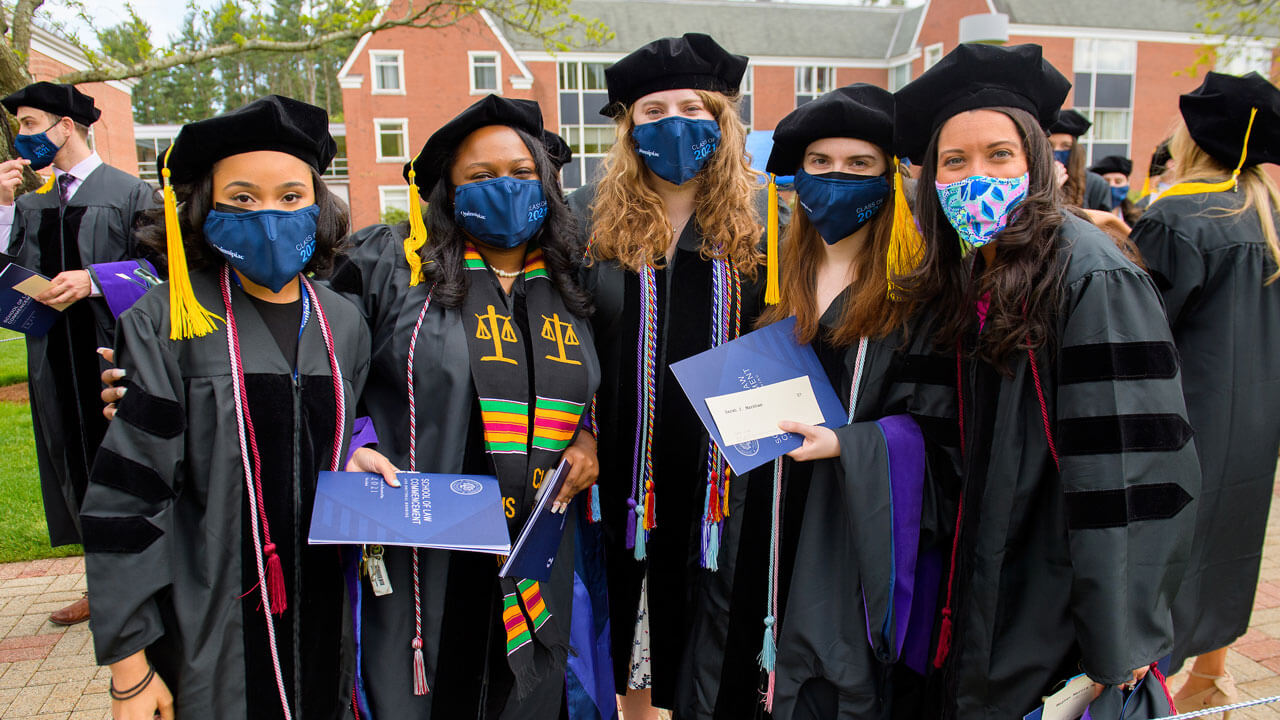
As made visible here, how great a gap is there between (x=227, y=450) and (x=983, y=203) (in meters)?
1.97

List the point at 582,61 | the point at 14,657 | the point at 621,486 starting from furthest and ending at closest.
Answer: the point at 582,61
the point at 14,657
the point at 621,486

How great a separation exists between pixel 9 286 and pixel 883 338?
3.51m

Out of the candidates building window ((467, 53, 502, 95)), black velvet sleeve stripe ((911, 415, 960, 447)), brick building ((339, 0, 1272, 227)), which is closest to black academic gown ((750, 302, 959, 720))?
black velvet sleeve stripe ((911, 415, 960, 447))

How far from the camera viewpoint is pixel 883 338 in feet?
7.49

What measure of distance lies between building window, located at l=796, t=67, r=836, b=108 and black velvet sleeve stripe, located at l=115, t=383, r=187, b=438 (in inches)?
1291

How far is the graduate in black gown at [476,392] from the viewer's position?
2.27m

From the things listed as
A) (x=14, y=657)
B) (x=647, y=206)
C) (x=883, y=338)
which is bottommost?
(x=14, y=657)

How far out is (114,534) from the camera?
178 cm

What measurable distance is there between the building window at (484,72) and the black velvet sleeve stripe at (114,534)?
3007 cm

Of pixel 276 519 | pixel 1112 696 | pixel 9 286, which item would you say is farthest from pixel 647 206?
pixel 9 286

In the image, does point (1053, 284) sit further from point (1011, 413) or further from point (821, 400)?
point (821, 400)

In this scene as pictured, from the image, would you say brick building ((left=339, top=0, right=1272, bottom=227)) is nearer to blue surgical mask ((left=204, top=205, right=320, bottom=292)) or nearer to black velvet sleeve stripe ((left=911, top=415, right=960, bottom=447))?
blue surgical mask ((left=204, top=205, right=320, bottom=292))

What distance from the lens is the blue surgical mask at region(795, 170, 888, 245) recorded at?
237 centimetres

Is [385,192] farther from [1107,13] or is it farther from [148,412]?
→ [148,412]
